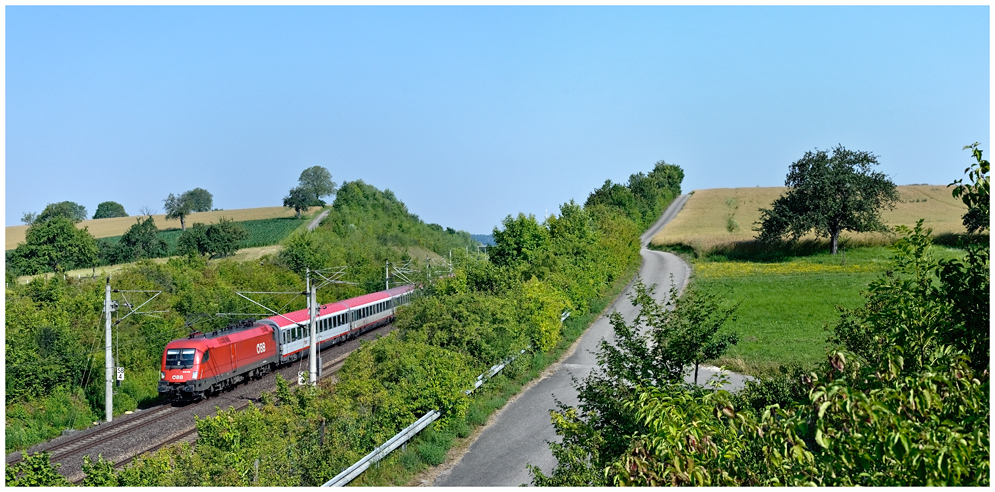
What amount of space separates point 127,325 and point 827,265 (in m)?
56.4

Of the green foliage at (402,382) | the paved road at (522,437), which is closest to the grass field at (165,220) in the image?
the paved road at (522,437)

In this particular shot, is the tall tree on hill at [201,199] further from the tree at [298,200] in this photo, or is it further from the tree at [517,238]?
the tree at [517,238]

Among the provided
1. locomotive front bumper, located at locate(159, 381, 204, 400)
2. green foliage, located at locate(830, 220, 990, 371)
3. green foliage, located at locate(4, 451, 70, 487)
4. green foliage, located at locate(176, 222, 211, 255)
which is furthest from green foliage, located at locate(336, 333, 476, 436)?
green foliage, located at locate(176, 222, 211, 255)

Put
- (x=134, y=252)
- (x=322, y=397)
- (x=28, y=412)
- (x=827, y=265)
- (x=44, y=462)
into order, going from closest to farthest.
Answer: (x=44, y=462) → (x=322, y=397) → (x=28, y=412) → (x=827, y=265) → (x=134, y=252)

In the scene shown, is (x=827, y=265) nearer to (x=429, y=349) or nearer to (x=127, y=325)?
(x=429, y=349)

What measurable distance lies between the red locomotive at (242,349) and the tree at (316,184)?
261 ft

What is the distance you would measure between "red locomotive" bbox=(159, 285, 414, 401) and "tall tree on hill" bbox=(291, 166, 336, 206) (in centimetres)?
7961

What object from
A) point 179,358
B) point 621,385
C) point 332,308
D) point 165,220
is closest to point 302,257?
point 332,308

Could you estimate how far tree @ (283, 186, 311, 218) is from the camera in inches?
4933

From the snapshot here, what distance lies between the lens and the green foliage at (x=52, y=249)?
63.7 m

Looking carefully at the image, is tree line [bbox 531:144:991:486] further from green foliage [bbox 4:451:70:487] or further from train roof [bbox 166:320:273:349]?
train roof [bbox 166:320:273:349]

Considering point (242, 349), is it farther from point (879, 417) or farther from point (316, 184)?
point (316, 184)

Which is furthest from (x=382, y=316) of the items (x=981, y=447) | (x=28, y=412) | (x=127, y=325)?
(x=981, y=447)

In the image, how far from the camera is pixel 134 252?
7862 cm
